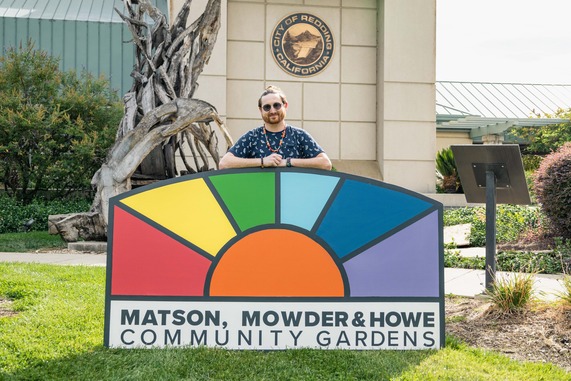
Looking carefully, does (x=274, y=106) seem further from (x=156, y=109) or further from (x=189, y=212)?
(x=156, y=109)

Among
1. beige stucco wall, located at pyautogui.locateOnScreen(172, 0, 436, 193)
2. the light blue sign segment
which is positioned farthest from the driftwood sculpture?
the light blue sign segment

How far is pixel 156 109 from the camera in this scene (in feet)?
30.9

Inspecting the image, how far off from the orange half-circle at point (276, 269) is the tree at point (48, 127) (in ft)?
32.4

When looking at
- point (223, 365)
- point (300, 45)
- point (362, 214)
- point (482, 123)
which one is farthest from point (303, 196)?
point (482, 123)

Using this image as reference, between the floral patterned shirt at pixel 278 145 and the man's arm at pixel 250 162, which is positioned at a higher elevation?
the floral patterned shirt at pixel 278 145

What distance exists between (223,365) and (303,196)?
3.97ft

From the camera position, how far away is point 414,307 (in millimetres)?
3844

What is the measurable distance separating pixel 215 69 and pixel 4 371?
12.5 m

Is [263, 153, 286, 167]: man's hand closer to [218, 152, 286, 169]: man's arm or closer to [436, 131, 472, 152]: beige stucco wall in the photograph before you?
[218, 152, 286, 169]: man's arm

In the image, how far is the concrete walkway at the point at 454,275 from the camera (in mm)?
6297

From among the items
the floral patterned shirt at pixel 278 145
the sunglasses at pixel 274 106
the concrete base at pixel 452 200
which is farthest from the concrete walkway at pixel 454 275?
the concrete base at pixel 452 200

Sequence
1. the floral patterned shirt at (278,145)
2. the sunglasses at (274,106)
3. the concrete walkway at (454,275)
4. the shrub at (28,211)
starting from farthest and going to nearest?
the shrub at (28,211), the concrete walkway at (454,275), the floral patterned shirt at (278,145), the sunglasses at (274,106)

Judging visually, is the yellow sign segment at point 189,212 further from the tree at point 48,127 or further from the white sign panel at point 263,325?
the tree at point 48,127

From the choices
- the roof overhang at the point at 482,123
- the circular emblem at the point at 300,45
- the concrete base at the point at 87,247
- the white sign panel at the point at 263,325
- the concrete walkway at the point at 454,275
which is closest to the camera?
the white sign panel at the point at 263,325
